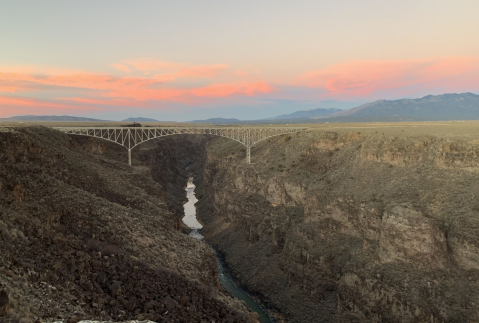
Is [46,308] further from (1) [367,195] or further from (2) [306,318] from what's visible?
(1) [367,195]

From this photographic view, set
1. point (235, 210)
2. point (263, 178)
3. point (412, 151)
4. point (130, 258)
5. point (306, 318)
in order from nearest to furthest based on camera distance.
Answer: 1. point (130, 258)
2. point (306, 318)
3. point (412, 151)
4. point (263, 178)
5. point (235, 210)

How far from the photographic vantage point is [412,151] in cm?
3809

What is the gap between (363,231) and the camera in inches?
1361

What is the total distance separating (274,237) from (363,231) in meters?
13.7

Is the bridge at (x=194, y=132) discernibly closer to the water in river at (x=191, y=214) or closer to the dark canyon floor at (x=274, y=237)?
the dark canyon floor at (x=274, y=237)

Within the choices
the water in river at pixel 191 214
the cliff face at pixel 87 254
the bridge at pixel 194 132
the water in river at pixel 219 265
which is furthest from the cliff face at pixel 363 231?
the cliff face at pixel 87 254

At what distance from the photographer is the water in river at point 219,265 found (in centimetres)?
3720

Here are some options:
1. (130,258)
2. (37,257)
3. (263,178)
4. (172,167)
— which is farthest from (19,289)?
(172,167)

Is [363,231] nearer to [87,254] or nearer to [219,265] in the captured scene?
[219,265]

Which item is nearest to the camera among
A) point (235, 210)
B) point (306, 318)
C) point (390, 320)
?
point (390, 320)

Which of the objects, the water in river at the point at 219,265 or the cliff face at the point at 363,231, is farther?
the water in river at the point at 219,265

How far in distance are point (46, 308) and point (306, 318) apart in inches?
1149

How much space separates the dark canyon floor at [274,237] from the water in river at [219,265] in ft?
5.25

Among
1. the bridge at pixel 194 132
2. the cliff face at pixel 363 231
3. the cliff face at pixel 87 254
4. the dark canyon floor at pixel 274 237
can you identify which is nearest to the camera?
the cliff face at pixel 87 254
